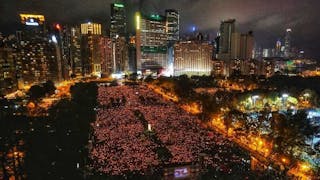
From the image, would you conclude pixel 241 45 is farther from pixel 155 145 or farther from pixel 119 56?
pixel 155 145

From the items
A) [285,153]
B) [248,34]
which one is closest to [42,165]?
[285,153]

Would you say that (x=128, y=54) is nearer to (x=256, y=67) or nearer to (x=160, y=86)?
(x=256, y=67)

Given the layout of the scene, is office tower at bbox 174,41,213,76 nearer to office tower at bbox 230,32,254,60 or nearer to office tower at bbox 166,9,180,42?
office tower at bbox 166,9,180,42

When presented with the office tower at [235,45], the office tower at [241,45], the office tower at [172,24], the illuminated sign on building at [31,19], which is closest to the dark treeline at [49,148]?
the illuminated sign on building at [31,19]

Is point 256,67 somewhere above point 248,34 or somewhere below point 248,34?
below

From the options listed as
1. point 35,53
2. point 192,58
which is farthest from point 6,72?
point 192,58

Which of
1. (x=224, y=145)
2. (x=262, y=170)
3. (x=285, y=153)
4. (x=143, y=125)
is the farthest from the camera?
(x=143, y=125)
